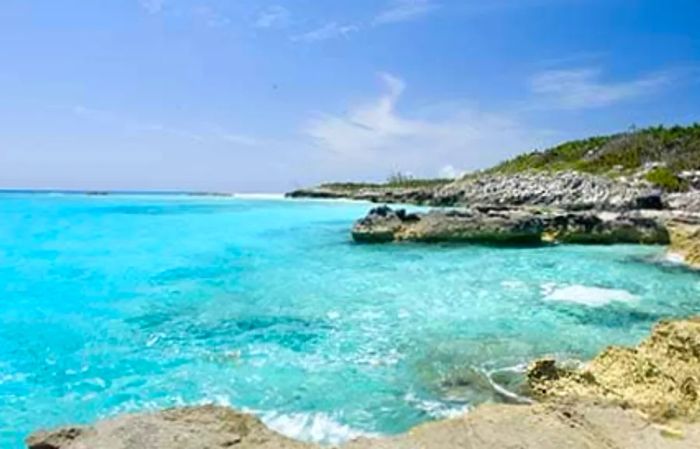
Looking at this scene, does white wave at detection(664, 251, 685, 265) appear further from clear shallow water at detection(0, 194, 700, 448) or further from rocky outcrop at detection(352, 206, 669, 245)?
rocky outcrop at detection(352, 206, 669, 245)

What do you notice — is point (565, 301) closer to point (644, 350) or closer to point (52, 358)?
point (644, 350)

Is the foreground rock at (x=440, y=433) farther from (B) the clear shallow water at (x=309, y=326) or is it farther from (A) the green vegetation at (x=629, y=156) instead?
(A) the green vegetation at (x=629, y=156)

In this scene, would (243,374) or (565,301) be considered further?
(565,301)

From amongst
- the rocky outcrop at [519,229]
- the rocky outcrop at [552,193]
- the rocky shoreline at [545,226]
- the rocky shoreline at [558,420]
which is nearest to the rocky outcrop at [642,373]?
the rocky shoreline at [558,420]

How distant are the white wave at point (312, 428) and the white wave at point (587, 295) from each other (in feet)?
30.7

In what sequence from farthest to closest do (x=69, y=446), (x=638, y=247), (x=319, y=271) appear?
(x=638, y=247)
(x=319, y=271)
(x=69, y=446)

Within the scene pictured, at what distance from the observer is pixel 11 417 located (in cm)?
788

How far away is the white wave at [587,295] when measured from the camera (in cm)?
1507

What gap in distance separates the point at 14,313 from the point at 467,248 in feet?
59.3

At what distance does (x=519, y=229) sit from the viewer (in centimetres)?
2859

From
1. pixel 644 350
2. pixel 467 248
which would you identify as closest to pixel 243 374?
pixel 644 350

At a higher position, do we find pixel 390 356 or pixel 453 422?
pixel 453 422

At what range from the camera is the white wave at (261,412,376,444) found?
7.10 meters

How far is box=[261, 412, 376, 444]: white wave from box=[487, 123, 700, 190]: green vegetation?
55.8 m
